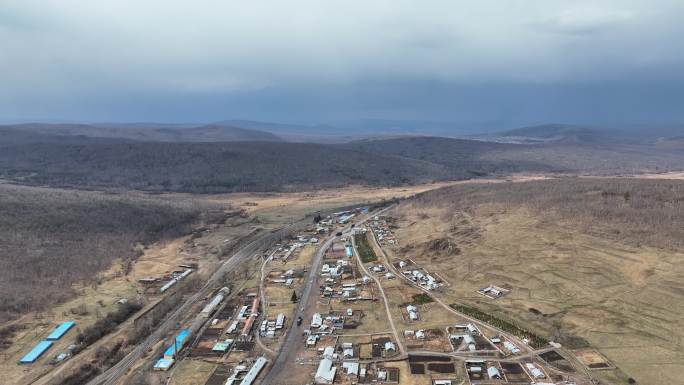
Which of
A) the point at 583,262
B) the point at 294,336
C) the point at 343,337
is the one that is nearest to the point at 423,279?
the point at 343,337

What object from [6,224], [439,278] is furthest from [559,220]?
[6,224]

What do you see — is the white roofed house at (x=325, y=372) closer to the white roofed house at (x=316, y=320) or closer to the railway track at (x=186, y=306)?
the white roofed house at (x=316, y=320)

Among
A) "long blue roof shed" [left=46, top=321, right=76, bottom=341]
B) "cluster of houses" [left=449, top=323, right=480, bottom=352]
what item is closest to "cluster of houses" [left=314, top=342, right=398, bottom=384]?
"cluster of houses" [left=449, top=323, right=480, bottom=352]

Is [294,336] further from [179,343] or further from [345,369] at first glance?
[179,343]

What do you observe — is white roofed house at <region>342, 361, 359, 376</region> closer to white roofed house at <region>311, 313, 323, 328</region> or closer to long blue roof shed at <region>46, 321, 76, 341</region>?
white roofed house at <region>311, 313, 323, 328</region>

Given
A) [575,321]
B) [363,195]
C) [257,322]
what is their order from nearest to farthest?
[575,321]
[257,322]
[363,195]

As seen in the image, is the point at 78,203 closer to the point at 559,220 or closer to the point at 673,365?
the point at 559,220

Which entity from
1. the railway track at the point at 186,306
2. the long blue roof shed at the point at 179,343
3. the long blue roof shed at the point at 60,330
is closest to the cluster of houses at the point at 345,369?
the long blue roof shed at the point at 179,343
